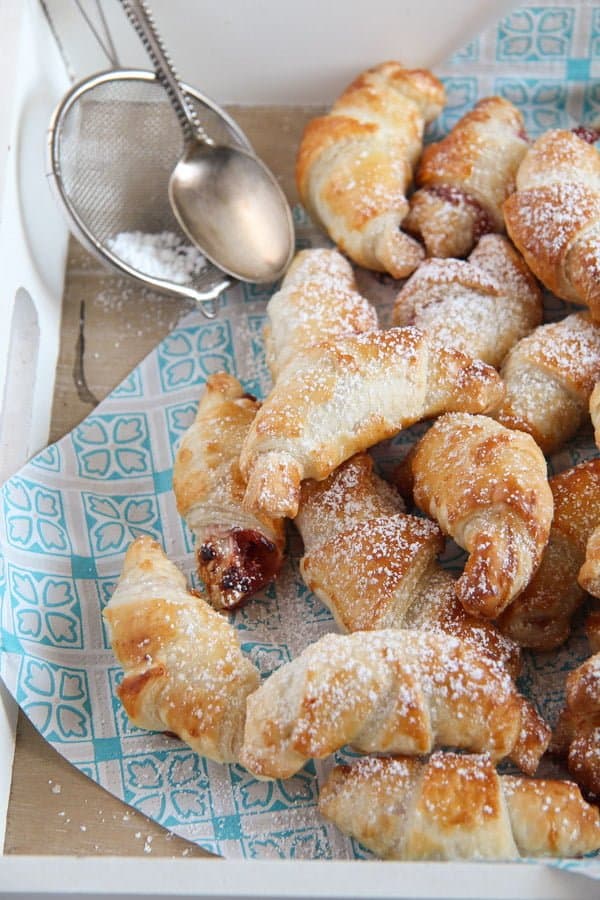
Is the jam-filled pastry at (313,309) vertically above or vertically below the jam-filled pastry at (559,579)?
above

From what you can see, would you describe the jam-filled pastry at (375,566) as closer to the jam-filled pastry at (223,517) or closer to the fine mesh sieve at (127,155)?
the jam-filled pastry at (223,517)

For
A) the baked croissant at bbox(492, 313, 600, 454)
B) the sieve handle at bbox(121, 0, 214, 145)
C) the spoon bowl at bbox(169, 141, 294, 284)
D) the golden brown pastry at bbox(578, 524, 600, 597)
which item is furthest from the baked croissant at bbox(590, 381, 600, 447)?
the sieve handle at bbox(121, 0, 214, 145)

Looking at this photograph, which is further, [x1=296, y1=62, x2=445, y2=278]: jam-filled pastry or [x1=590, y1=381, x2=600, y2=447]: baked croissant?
[x1=296, y1=62, x2=445, y2=278]: jam-filled pastry

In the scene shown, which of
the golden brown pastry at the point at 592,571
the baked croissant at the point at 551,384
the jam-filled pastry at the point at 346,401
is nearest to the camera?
the golden brown pastry at the point at 592,571

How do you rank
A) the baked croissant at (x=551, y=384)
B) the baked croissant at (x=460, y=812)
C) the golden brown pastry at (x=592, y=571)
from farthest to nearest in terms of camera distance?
the baked croissant at (x=551, y=384), the golden brown pastry at (x=592, y=571), the baked croissant at (x=460, y=812)

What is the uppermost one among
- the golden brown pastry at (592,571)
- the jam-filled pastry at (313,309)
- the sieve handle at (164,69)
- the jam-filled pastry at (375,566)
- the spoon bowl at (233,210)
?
the sieve handle at (164,69)

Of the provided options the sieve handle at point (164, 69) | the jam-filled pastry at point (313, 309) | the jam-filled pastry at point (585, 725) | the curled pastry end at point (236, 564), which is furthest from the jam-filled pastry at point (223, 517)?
the sieve handle at point (164, 69)

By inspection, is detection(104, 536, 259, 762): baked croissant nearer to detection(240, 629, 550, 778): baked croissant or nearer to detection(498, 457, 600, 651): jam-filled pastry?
detection(240, 629, 550, 778): baked croissant
